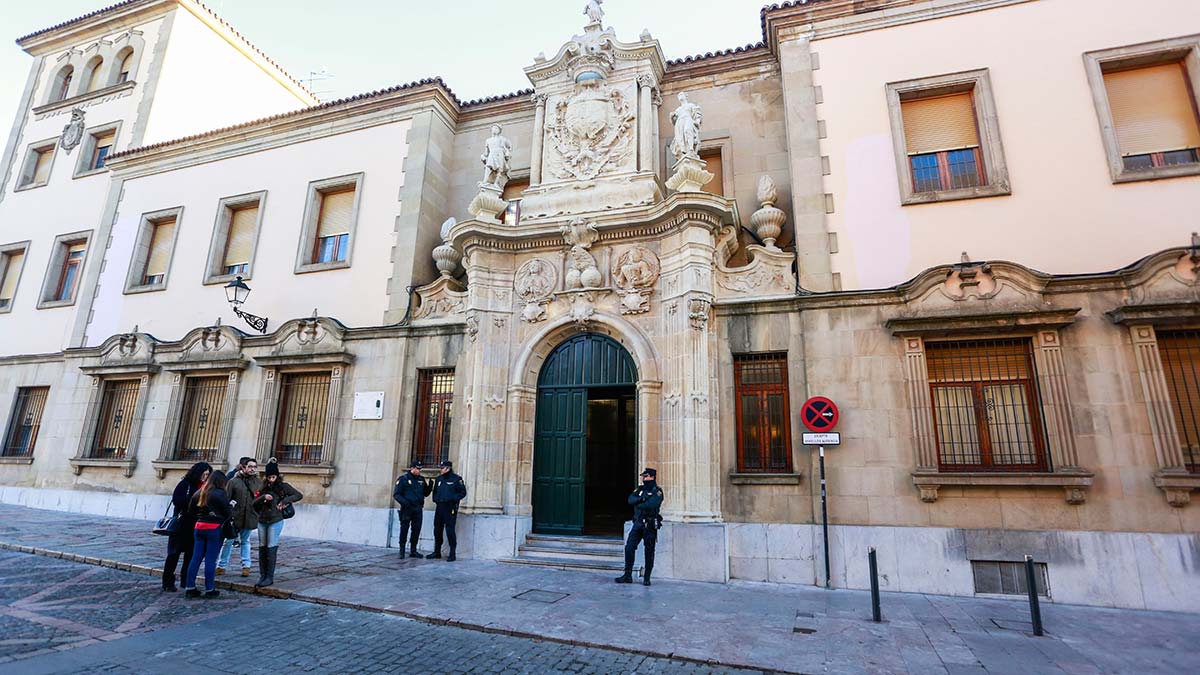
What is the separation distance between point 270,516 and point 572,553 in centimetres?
472

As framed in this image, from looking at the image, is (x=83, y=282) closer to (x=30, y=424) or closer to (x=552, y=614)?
(x=30, y=424)

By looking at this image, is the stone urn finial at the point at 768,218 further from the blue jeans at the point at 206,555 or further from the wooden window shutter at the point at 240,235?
the wooden window shutter at the point at 240,235

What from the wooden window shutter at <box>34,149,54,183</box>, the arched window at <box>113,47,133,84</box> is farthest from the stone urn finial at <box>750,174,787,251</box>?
the wooden window shutter at <box>34,149,54,183</box>

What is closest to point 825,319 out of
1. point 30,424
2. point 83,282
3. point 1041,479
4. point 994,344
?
point 994,344

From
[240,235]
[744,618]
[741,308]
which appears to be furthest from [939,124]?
[240,235]

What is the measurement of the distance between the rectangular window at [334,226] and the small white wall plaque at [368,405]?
3697mm

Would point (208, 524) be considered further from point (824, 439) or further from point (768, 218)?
point (768, 218)

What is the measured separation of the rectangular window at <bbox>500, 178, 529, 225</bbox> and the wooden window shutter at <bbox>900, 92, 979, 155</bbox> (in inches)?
307

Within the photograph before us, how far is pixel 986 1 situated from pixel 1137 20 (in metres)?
2.34

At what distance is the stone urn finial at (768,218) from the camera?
35.7 feet

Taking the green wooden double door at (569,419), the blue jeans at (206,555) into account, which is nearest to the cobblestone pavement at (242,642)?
the blue jeans at (206,555)

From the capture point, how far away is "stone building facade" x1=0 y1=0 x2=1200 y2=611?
8602 millimetres

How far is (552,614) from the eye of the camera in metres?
6.82

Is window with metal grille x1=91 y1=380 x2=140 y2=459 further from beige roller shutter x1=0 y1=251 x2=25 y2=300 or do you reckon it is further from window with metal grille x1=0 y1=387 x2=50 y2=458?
beige roller shutter x1=0 y1=251 x2=25 y2=300
